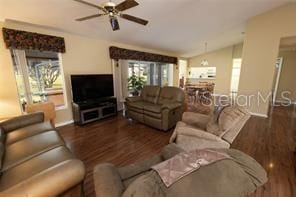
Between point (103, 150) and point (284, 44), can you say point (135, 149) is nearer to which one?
point (103, 150)

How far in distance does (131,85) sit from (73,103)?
7.14 ft

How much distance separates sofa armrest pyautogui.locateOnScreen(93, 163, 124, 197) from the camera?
0.84 metres

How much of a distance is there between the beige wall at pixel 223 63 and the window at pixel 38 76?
314 inches

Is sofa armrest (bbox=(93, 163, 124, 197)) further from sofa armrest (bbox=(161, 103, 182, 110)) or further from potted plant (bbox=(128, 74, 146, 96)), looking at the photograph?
potted plant (bbox=(128, 74, 146, 96))

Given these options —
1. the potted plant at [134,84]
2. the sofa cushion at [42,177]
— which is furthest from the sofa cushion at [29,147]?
the potted plant at [134,84]

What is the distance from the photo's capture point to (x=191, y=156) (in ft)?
2.69

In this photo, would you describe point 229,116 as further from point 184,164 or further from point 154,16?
point 154,16

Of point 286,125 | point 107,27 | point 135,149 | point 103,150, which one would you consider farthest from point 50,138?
point 286,125

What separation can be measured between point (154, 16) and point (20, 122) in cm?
339

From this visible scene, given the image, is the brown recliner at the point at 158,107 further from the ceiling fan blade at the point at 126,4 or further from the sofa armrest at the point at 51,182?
the sofa armrest at the point at 51,182

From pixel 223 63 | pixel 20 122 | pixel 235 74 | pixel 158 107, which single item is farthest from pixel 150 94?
pixel 235 74

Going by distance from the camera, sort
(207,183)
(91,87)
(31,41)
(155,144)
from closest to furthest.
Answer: (207,183) → (155,144) → (31,41) → (91,87)

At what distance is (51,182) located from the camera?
1085 mm

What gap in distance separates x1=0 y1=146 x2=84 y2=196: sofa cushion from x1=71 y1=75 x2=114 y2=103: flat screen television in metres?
2.54
